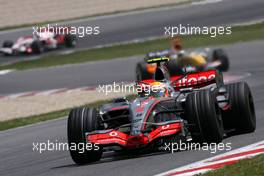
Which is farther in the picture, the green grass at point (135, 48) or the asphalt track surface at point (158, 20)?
the asphalt track surface at point (158, 20)

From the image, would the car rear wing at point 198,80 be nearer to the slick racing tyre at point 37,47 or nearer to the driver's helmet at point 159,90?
the driver's helmet at point 159,90

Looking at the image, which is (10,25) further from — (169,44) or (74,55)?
(169,44)

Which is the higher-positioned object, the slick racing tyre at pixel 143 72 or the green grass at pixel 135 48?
the slick racing tyre at pixel 143 72

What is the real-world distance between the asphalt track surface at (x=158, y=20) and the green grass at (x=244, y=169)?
27.8m

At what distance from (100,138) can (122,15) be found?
31155 millimetres

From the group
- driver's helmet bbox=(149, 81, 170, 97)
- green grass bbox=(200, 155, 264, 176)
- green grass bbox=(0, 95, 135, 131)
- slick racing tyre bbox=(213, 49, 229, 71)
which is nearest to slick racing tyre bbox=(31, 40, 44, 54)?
slick racing tyre bbox=(213, 49, 229, 71)

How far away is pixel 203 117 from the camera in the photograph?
11.5m

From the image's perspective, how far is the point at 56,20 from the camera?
42.4 meters

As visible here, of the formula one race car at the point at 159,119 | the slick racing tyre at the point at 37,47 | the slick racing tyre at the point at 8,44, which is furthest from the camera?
the slick racing tyre at the point at 37,47

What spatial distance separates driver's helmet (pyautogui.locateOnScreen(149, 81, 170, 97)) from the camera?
12.8 m

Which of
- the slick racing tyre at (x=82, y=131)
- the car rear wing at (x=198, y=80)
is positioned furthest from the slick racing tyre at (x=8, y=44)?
the slick racing tyre at (x=82, y=131)

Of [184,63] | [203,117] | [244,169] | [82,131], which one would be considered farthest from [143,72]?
[244,169]

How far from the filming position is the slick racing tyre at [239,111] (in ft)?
41.8

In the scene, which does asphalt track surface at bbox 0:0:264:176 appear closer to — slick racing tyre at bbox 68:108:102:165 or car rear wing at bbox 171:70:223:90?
slick racing tyre at bbox 68:108:102:165
